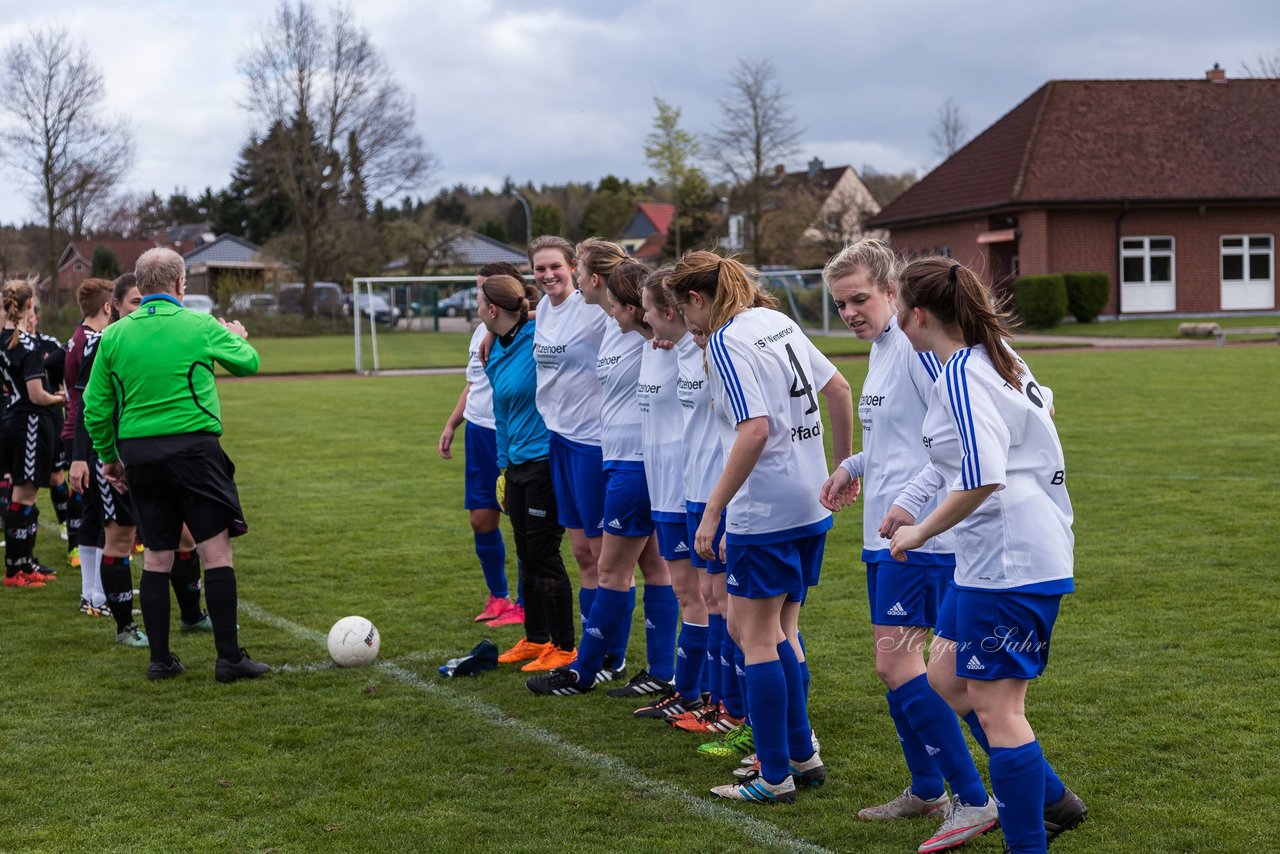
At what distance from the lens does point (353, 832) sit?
14.0 feet

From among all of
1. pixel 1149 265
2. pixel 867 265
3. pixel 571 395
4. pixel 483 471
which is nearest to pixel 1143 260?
pixel 1149 265

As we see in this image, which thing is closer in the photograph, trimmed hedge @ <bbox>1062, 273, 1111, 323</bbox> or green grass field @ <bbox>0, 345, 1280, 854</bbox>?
green grass field @ <bbox>0, 345, 1280, 854</bbox>

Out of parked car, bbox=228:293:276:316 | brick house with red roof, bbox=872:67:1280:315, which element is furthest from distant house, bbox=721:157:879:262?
parked car, bbox=228:293:276:316

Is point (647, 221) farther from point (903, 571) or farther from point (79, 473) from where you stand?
point (903, 571)

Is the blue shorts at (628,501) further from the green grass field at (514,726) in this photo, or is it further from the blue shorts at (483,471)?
the blue shorts at (483,471)

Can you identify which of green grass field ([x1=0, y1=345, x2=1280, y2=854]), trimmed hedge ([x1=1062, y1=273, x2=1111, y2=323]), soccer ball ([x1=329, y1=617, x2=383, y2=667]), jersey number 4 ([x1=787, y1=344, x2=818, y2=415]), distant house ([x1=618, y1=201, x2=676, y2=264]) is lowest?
green grass field ([x1=0, y1=345, x2=1280, y2=854])

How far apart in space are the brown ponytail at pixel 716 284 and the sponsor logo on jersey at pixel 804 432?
0.45m

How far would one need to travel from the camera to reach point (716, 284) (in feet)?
14.4

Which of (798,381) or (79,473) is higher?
(798,381)

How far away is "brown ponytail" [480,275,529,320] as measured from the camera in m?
6.30

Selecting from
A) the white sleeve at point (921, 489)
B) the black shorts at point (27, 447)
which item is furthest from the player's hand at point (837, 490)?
the black shorts at point (27, 447)

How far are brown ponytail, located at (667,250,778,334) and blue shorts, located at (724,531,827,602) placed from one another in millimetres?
783

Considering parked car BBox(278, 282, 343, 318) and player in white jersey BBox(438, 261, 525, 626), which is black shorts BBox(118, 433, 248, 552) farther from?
parked car BBox(278, 282, 343, 318)

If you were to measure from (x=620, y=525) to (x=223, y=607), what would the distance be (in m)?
2.08
